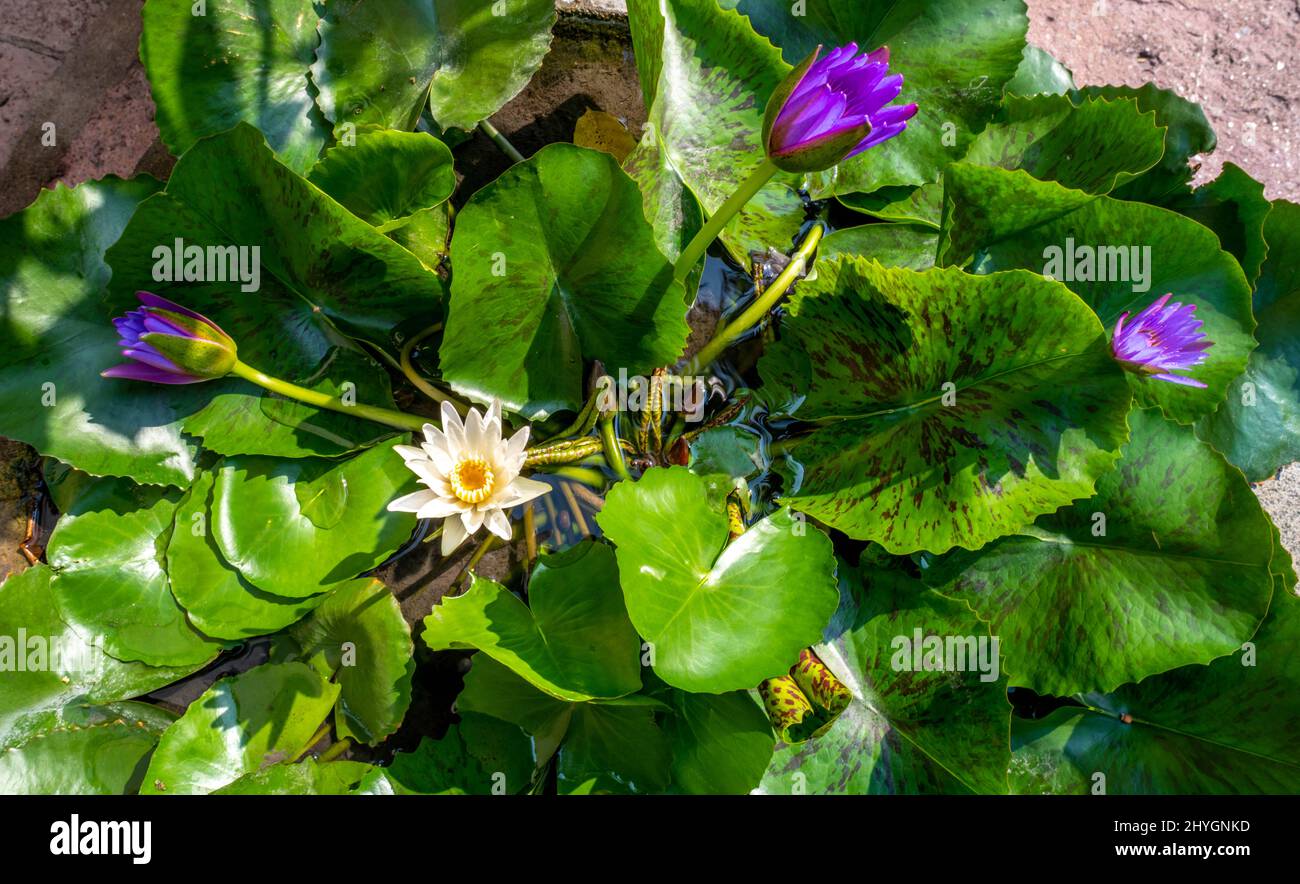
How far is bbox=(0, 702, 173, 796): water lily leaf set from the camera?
6.40 ft

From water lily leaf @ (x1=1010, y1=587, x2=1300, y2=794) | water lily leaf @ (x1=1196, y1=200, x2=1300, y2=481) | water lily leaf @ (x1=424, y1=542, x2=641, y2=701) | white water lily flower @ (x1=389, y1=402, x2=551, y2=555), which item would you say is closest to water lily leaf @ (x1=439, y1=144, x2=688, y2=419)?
white water lily flower @ (x1=389, y1=402, x2=551, y2=555)

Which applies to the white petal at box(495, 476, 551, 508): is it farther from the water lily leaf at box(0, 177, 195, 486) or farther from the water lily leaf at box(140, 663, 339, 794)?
the water lily leaf at box(0, 177, 195, 486)

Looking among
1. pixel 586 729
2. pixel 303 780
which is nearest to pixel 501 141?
pixel 586 729

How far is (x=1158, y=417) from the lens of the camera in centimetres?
193

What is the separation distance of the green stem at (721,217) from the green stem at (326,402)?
2.30ft

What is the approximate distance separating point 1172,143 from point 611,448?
1.60 meters

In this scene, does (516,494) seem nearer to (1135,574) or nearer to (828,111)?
(828,111)

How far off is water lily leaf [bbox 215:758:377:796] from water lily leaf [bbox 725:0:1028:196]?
1.83 meters

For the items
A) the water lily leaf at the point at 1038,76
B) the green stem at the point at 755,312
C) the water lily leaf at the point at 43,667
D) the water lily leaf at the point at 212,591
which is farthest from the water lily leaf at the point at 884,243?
the water lily leaf at the point at 43,667

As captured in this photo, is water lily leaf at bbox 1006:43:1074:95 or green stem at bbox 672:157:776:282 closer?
green stem at bbox 672:157:776:282

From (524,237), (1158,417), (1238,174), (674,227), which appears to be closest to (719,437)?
(674,227)

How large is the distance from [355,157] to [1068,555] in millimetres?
1820

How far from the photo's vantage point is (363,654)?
6.75 ft
